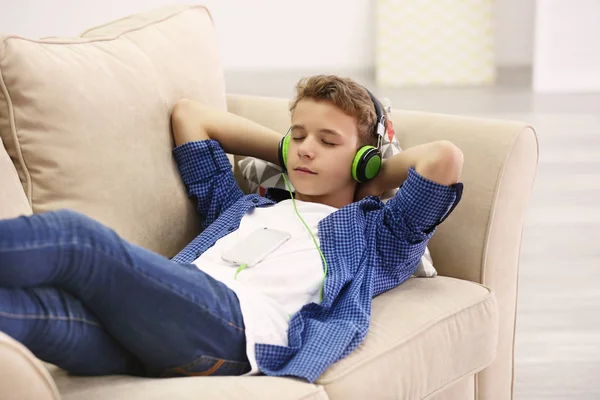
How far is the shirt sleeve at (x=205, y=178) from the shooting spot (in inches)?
74.5

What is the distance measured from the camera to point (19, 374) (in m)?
1.10

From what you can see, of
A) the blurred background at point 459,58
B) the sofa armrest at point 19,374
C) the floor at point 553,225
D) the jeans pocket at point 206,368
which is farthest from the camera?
the blurred background at point 459,58

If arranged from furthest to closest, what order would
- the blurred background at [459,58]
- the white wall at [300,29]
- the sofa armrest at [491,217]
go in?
the white wall at [300,29], the blurred background at [459,58], the sofa armrest at [491,217]

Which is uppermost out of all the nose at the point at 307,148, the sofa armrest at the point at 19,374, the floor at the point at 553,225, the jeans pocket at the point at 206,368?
the nose at the point at 307,148

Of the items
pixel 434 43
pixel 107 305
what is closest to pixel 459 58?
pixel 434 43

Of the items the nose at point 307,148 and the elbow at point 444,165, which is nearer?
the elbow at point 444,165

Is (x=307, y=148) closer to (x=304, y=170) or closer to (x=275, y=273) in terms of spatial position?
(x=304, y=170)

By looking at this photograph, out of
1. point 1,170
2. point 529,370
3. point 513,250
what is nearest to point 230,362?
point 1,170

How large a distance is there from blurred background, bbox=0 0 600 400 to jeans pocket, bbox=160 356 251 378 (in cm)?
173

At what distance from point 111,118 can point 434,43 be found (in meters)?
3.33

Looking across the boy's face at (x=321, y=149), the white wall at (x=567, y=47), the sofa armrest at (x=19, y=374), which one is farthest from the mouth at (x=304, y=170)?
the white wall at (x=567, y=47)

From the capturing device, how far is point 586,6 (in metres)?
4.49

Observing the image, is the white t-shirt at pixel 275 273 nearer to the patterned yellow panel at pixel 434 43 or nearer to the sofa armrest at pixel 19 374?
the sofa armrest at pixel 19 374

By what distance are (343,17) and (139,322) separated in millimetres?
3869
